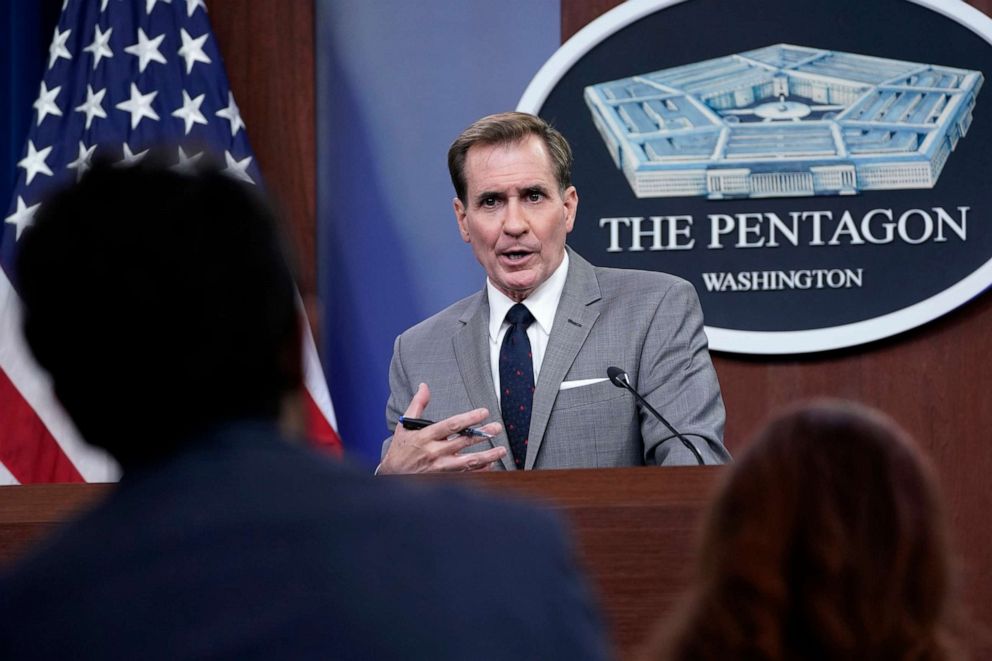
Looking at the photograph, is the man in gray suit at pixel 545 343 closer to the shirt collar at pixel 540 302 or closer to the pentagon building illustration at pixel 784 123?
the shirt collar at pixel 540 302

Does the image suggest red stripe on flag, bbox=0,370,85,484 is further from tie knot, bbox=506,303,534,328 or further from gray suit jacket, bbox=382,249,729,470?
tie knot, bbox=506,303,534,328

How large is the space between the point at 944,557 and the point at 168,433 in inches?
23.7

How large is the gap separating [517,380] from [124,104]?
177cm

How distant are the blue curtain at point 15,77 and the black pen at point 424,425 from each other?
6.91ft

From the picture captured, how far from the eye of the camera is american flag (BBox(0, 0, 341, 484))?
4121 mm

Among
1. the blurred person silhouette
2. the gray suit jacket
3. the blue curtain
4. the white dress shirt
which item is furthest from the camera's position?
the blue curtain

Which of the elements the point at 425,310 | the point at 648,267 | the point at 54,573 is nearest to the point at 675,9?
the point at 648,267

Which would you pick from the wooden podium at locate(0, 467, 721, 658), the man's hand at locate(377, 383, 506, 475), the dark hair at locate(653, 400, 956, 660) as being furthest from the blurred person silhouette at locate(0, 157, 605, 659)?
the man's hand at locate(377, 383, 506, 475)

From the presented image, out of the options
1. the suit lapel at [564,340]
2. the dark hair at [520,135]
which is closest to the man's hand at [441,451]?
the suit lapel at [564,340]

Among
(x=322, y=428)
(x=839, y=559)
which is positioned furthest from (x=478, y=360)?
(x=839, y=559)

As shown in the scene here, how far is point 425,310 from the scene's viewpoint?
4.31 metres

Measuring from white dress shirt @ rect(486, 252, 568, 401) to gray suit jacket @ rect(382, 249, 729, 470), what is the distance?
27mm

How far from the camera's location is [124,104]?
4.24 metres

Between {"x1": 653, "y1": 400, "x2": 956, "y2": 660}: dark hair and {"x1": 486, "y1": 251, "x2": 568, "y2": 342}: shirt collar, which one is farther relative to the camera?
{"x1": 486, "y1": 251, "x2": 568, "y2": 342}: shirt collar
